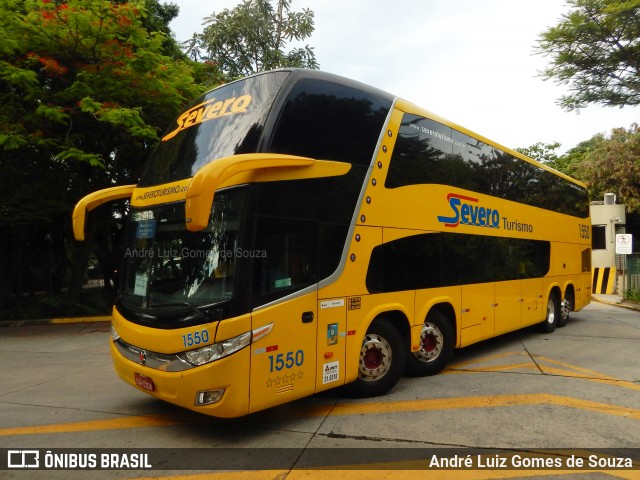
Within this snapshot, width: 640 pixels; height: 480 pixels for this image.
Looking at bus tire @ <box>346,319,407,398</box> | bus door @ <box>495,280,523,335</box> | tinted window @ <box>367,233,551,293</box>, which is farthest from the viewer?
bus door @ <box>495,280,523,335</box>

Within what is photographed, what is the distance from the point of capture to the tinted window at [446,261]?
18.4ft

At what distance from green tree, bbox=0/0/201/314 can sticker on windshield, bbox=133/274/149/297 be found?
7.02 metres

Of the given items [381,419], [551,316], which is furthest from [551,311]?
[381,419]

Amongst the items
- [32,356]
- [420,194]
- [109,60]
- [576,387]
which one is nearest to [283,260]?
[420,194]

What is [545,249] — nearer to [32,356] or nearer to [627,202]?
[32,356]

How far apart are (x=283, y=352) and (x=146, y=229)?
2.05 m

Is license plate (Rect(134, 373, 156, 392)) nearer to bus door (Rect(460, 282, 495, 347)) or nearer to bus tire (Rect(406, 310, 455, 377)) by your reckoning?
bus tire (Rect(406, 310, 455, 377))

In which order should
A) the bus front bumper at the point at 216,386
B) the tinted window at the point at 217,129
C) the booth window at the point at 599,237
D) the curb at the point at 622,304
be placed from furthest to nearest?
1. the curb at the point at 622,304
2. the booth window at the point at 599,237
3. the tinted window at the point at 217,129
4. the bus front bumper at the point at 216,386

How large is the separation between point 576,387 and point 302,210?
4456mm

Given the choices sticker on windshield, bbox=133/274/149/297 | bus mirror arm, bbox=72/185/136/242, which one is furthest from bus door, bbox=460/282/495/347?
bus mirror arm, bbox=72/185/136/242

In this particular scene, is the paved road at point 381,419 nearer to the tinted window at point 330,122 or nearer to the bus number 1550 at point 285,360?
the bus number 1550 at point 285,360

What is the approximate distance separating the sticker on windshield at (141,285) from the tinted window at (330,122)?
1.93 m

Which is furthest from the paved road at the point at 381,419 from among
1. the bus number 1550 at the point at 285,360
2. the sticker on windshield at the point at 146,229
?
the sticker on windshield at the point at 146,229

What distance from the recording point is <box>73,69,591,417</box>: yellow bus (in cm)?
405
